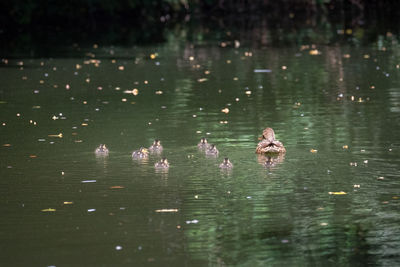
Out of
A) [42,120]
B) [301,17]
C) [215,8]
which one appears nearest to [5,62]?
[42,120]

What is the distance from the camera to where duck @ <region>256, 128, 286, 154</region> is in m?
12.6

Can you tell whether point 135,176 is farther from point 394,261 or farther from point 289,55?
point 289,55

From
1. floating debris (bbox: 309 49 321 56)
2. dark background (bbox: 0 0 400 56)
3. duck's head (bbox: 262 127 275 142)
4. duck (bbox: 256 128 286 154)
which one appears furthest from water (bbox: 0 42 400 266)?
dark background (bbox: 0 0 400 56)

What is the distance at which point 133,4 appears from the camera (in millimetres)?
44938

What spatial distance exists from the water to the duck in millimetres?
172

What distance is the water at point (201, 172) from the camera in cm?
884

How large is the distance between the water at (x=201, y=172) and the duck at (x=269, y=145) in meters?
0.17

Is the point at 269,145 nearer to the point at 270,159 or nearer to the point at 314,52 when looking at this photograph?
the point at 270,159

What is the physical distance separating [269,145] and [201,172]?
1.20 meters

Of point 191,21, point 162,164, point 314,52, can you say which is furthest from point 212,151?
point 191,21

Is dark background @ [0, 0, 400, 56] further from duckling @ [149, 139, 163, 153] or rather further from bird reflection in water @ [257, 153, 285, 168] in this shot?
bird reflection in water @ [257, 153, 285, 168]

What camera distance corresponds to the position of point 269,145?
1260 centimetres

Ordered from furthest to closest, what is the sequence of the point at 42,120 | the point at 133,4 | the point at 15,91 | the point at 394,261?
the point at 133,4 < the point at 15,91 < the point at 42,120 < the point at 394,261

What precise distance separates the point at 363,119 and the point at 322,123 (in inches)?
29.1
